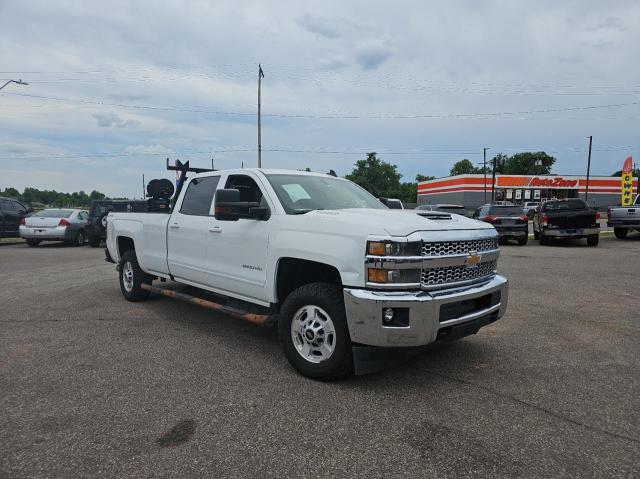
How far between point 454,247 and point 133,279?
4.95m

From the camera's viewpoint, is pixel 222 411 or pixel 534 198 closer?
pixel 222 411

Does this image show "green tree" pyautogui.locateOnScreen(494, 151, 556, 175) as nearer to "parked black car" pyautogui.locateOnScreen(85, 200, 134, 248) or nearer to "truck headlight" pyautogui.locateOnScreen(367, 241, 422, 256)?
"parked black car" pyautogui.locateOnScreen(85, 200, 134, 248)

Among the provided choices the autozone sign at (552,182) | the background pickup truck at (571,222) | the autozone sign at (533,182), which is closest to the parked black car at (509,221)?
the background pickup truck at (571,222)

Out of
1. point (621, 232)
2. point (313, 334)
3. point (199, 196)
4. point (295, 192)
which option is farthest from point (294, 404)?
point (621, 232)

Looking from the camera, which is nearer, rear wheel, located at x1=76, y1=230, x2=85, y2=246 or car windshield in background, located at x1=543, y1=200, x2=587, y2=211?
car windshield in background, located at x1=543, y1=200, x2=587, y2=211

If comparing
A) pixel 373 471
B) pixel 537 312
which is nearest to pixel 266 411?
pixel 373 471

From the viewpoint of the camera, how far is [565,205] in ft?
53.4

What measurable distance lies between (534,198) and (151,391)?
60903 millimetres

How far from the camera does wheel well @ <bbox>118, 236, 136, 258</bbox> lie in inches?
289

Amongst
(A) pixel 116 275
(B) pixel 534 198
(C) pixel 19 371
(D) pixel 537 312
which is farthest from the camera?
(B) pixel 534 198

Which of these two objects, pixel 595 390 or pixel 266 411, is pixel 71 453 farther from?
pixel 595 390

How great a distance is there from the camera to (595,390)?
3791 millimetres

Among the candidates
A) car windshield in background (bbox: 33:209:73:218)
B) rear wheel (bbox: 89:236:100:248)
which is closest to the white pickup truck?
rear wheel (bbox: 89:236:100:248)

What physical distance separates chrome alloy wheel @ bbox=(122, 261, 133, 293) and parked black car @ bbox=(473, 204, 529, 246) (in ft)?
42.5
